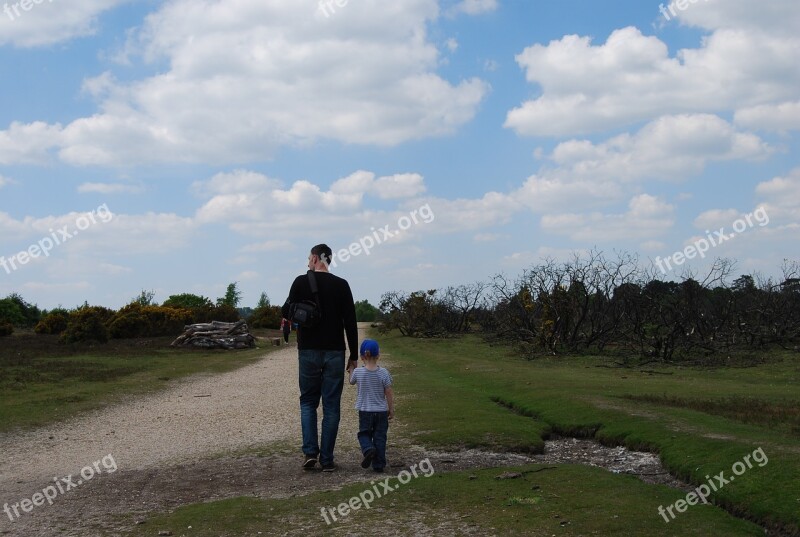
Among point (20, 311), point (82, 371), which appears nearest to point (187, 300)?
point (20, 311)

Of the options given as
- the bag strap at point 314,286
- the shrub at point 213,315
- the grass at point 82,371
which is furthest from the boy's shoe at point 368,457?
the shrub at point 213,315

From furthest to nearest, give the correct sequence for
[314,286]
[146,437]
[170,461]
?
[146,437] < [170,461] < [314,286]

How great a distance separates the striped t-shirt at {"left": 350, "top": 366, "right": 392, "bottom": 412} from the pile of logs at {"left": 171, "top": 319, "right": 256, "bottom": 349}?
1248 inches

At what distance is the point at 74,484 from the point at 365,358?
3.63 metres

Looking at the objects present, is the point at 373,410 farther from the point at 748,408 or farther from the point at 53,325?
the point at 53,325

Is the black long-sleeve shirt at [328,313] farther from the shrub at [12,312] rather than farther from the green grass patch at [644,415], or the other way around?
the shrub at [12,312]

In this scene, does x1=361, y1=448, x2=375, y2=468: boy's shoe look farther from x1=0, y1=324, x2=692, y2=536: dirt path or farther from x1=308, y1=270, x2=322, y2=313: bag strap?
x1=308, y1=270, x2=322, y2=313: bag strap

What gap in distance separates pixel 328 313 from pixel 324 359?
54cm

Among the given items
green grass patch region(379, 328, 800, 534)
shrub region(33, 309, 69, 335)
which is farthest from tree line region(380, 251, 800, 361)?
shrub region(33, 309, 69, 335)

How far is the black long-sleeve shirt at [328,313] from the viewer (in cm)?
859

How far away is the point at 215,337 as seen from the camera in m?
39.7

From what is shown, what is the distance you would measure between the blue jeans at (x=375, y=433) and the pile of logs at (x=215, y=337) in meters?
31.6

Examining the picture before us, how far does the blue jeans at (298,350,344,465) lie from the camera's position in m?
8.64

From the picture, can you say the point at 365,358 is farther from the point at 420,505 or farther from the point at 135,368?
the point at 135,368
